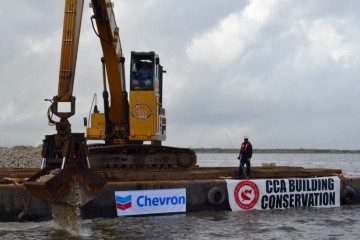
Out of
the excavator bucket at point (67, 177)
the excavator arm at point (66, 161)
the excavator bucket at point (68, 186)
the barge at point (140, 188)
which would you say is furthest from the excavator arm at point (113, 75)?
the excavator bucket at point (68, 186)

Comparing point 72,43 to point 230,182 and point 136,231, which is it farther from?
point 230,182

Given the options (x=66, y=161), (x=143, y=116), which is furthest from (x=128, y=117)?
(x=66, y=161)

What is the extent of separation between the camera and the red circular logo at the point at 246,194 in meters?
19.3

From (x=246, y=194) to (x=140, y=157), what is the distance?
393 cm

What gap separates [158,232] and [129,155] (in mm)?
5405

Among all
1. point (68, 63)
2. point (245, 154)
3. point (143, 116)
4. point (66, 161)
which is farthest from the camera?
point (245, 154)

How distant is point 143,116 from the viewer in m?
20.3

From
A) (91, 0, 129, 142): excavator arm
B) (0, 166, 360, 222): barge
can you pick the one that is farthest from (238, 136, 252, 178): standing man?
(91, 0, 129, 142): excavator arm

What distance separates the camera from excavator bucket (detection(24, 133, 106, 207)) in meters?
12.5

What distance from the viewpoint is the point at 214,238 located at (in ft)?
48.3

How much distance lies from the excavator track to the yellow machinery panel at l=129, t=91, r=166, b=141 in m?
0.43

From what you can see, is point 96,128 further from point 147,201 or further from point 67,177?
point 67,177

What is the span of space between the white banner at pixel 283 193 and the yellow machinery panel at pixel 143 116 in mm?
3310

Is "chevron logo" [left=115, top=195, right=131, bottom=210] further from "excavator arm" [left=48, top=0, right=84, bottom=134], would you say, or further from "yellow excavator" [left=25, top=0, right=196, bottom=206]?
"excavator arm" [left=48, top=0, right=84, bottom=134]
